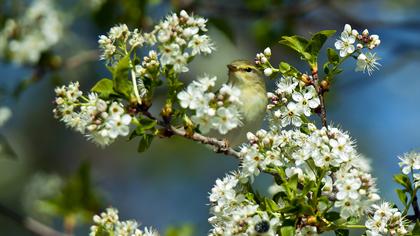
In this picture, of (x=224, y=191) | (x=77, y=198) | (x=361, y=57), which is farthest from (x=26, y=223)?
(x=361, y=57)

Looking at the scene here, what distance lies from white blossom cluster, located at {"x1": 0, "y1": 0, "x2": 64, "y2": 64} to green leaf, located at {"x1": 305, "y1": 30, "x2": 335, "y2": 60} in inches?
130

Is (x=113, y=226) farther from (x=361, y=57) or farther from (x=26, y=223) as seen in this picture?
(x=26, y=223)

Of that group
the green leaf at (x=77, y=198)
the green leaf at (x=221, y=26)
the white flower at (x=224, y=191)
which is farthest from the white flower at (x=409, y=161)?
the green leaf at (x=77, y=198)

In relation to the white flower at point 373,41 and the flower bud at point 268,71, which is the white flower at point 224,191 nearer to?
the flower bud at point 268,71

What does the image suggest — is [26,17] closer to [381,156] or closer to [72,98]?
[72,98]

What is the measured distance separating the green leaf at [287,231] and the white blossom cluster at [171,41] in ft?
2.29

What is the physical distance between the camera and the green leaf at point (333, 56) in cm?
298

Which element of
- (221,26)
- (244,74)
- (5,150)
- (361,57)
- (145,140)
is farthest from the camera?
(221,26)

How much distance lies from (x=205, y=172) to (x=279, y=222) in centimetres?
844

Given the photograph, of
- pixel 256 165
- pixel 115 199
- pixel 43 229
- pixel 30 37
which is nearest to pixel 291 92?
pixel 256 165

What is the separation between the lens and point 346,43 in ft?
9.79

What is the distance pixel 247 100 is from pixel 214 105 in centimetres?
66

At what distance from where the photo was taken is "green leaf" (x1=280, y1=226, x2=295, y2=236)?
2.64 meters

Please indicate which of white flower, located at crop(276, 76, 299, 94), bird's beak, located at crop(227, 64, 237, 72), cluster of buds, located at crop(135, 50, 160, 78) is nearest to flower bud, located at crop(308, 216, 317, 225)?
white flower, located at crop(276, 76, 299, 94)
